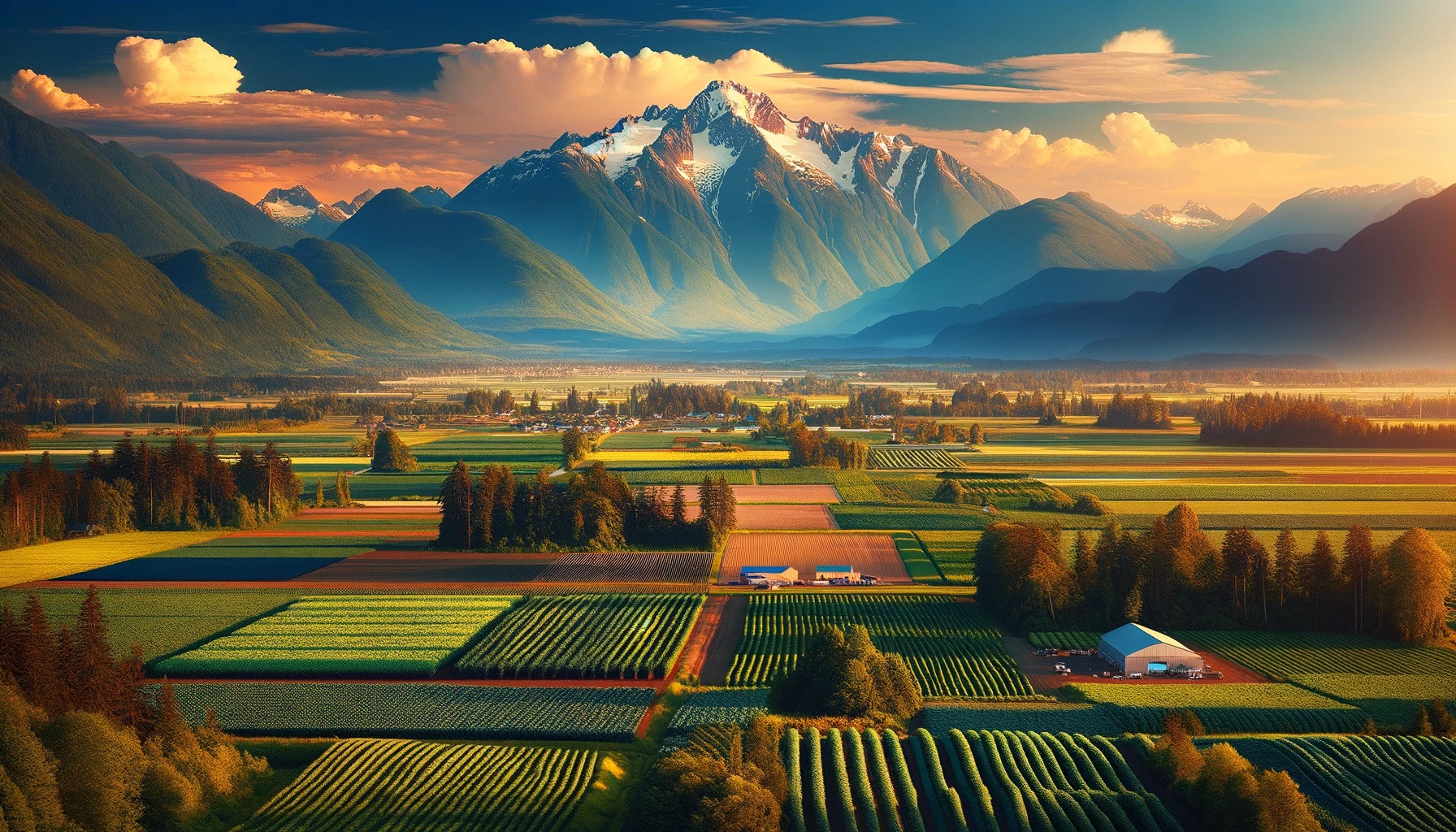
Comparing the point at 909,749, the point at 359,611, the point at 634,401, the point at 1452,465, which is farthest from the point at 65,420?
the point at 1452,465

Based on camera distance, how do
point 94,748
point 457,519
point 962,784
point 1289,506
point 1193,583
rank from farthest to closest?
1. point 1289,506
2. point 457,519
3. point 1193,583
4. point 962,784
5. point 94,748

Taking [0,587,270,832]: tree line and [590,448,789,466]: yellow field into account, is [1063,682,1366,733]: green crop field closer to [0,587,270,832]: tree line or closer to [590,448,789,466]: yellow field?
[0,587,270,832]: tree line

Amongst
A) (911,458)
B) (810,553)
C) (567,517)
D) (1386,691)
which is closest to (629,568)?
(567,517)

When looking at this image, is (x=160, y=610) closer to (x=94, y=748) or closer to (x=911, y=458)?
(x=94, y=748)

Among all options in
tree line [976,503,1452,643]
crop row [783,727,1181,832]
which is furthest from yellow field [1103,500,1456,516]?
crop row [783,727,1181,832]

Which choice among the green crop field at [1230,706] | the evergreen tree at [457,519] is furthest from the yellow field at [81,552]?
the green crop field at [1230,706]

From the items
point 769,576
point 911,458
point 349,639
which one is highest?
point 911,458

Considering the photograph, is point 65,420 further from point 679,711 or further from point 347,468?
point 679,711
